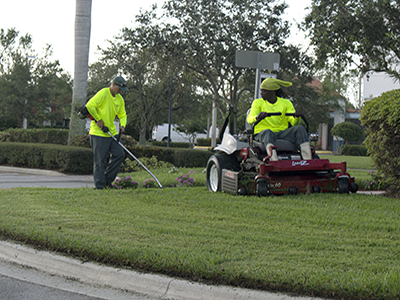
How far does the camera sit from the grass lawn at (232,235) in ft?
12.1

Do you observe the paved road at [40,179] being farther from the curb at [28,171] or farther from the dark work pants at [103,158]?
the dark work pants at [103,158]

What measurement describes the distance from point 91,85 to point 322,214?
29610mm

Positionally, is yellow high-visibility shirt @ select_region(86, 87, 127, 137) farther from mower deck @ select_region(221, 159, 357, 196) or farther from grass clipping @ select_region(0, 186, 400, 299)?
mower deck @ select_region(221, 159, 357, 196)

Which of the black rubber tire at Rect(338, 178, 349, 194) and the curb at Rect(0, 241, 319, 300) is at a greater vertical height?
the black rubber tire at Rect(338, 178, 349, 194)

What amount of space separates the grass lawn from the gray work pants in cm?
90

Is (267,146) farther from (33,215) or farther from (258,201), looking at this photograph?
(33,215)

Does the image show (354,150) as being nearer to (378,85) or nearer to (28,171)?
(378,85)

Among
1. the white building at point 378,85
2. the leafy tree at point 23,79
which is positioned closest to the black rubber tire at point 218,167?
the leafy tree at point 23,79

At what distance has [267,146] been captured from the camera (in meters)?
7.32

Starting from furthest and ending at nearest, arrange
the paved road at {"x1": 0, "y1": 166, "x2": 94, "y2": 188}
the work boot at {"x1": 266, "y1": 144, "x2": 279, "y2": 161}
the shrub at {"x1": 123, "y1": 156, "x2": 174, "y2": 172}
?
the shrub at {"x1": 123, "y1": 156, "x2": 174, "y2": 172} < the paved road at {"x1": 0, "y1": 166, "x2": 94, "y2": 188} < the work boot at {"x1": 266, "y1": 144, "x2": 279, "y2": 161}

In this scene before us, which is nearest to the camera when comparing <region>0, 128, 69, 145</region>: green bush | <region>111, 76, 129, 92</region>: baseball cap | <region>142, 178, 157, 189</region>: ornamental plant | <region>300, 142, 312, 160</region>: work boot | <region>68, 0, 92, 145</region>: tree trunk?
<region>300, 142, 312, 160</region>: work boot

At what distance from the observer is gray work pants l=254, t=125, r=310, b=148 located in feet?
24.3

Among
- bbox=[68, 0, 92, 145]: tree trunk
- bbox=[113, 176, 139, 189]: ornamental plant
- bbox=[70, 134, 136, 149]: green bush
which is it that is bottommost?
bbox=[113, 176, 139, 189]: ornamental plant

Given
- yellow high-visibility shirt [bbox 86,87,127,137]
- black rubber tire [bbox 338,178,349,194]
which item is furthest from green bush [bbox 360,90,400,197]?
yellow high-visibility shirt [bbox 86,87,127,137]
